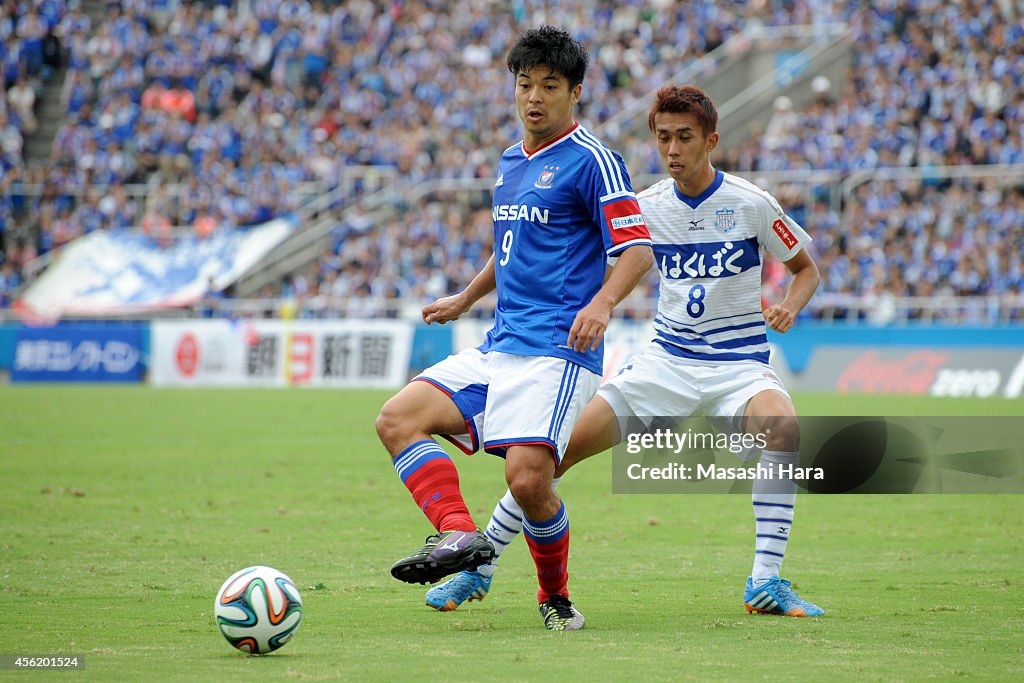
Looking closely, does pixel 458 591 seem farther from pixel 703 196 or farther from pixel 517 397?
pixel 703 196

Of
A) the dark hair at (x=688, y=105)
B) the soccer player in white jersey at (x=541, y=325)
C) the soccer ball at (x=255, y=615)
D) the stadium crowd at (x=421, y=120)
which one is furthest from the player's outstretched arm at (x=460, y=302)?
the stadium crowd at (x=421, y=120)

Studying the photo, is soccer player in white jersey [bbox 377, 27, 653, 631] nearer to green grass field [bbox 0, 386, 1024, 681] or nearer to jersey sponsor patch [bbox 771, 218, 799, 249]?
green grass field [bbox 0, 386, 1024, 681]

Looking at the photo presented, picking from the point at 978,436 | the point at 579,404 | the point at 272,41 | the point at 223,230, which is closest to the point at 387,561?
the point at 579,404

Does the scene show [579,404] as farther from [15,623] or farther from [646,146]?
[646,146]

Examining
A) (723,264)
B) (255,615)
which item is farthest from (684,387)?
(255,615)

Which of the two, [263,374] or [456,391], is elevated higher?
[456,391]

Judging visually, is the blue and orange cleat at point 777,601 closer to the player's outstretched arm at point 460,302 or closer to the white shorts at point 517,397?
the white shorts at point 517,397

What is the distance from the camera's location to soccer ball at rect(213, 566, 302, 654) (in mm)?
5496

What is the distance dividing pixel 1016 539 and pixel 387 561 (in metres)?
4.47

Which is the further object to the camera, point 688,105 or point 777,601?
point 688,105

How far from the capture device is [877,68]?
3130cm

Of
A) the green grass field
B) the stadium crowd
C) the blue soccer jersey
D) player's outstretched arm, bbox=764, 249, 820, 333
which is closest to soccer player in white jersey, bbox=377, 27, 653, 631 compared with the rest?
the blue soccer jersey

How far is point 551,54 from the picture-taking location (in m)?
6.14
